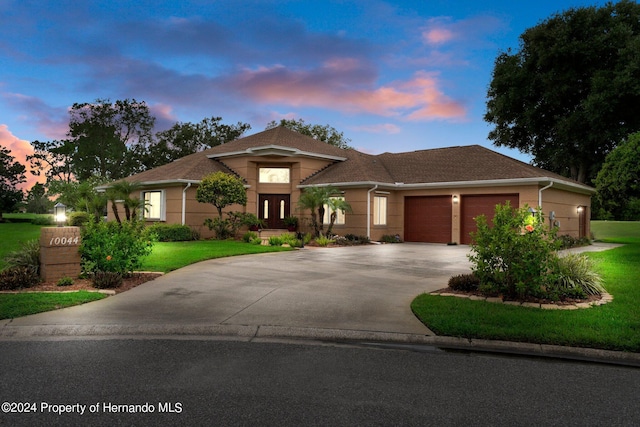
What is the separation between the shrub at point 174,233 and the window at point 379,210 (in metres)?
9.78

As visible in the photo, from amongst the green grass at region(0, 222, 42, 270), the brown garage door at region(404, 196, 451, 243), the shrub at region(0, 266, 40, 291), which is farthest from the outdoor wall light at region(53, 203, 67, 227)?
the brown garage door at region(404, 196, 451, 243)

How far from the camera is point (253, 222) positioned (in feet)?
73.6


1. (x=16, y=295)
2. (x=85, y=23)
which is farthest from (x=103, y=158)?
(x=16, y=295)

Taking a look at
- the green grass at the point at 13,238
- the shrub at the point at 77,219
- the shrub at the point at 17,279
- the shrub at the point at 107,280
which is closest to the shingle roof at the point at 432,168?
the green grass at the point at 13,238

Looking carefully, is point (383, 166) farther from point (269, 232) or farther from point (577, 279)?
point (577, 279)

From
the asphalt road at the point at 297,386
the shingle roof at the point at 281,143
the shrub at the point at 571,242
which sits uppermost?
the shingle roof at the point at 281,143

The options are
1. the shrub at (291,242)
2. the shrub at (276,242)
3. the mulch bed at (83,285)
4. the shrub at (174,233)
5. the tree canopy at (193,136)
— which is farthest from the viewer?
the tree canopy at (193,136)

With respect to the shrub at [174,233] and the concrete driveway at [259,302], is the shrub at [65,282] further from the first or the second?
the shrub at [174,233]

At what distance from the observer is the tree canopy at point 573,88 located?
27.3m

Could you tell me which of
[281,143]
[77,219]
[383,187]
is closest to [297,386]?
[383,187]

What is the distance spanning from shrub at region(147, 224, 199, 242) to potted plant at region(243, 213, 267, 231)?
289 cm

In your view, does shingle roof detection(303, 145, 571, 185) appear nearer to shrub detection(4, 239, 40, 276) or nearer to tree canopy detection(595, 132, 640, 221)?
tree canopy detection(595, 132, 640, 221)

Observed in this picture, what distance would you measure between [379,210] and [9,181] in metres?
50.8

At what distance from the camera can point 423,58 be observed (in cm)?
2092
